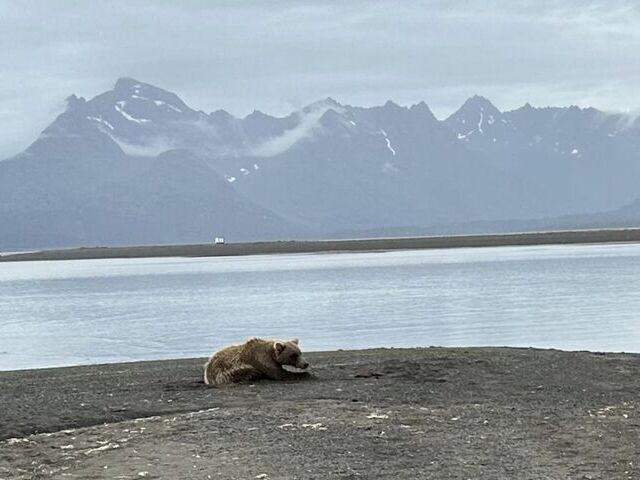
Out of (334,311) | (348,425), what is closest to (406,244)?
(334,311)

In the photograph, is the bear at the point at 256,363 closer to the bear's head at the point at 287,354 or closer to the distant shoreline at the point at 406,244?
the bear's head at the point at 287,354

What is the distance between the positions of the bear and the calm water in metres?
9.86

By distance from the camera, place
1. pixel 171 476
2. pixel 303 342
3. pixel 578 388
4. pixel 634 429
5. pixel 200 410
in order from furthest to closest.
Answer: pixel 303 342, pixel 578 388, pixel 200 410, pixel 634 429, pixel 171 476

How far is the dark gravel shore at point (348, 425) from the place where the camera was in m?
9.39

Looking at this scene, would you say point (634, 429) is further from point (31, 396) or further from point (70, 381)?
point (70, 381)

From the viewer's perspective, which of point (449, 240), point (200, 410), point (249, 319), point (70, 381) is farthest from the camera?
point (449, 240)

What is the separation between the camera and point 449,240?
428 ft

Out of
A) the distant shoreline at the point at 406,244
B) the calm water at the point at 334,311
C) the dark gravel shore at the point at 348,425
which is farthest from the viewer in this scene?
the distant shoreline at the point at 406,244

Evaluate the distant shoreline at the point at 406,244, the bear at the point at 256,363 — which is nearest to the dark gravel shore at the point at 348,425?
the bear at the point at 256,363

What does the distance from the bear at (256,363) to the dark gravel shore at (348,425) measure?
0.24m

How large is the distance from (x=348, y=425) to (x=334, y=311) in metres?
27.0

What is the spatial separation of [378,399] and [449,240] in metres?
119

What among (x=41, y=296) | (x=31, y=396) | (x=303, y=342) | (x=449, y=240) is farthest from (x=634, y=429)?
(x=449, y=240)

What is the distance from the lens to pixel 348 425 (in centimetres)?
1086
